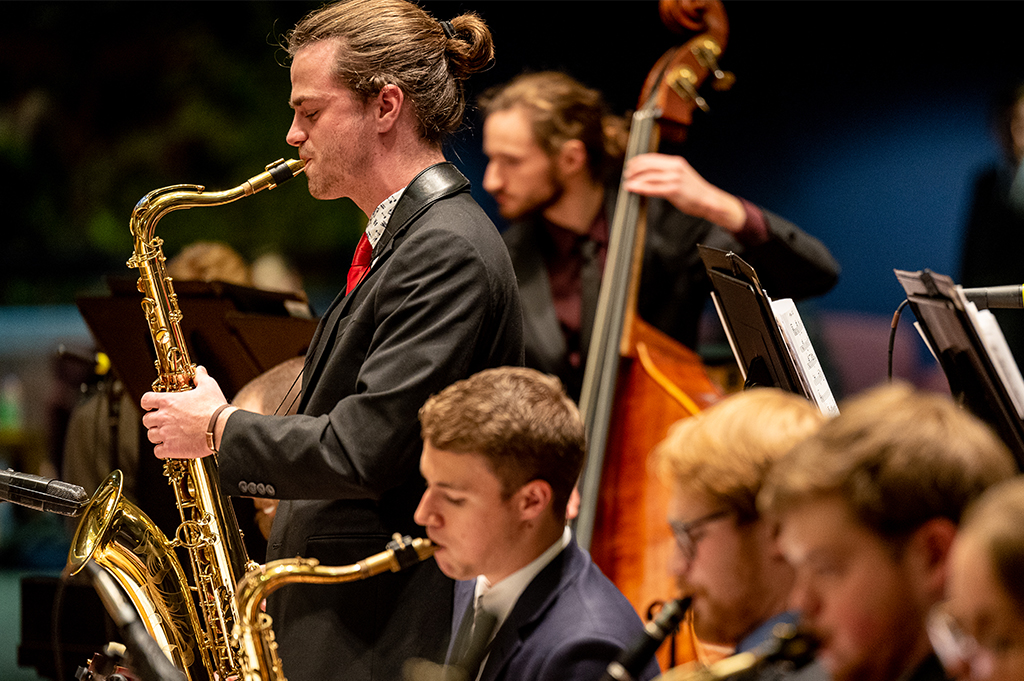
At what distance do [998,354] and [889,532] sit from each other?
0.96 meters

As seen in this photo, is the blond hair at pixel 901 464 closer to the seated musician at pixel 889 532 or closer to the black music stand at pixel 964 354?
the seated musician at pixel 889 532

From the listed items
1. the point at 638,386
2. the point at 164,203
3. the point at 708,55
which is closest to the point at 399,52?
the point at 164,203

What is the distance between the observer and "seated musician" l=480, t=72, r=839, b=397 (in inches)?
133

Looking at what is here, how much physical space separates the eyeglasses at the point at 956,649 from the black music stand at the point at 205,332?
73.2 inches

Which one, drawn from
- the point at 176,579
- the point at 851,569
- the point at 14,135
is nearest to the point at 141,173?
the point at 14,135

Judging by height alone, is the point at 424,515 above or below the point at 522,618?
above

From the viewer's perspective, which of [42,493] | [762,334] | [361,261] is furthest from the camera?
[361,261]

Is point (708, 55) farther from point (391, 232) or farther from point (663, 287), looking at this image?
point (391, 232)

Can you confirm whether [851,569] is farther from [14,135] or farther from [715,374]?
[14,135]

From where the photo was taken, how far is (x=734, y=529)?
1.25m

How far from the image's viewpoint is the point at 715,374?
3.92 metres

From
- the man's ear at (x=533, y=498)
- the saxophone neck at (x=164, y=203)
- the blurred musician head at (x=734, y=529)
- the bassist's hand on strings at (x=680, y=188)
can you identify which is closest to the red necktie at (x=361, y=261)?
the saxophone neck at (x=164, y=203)

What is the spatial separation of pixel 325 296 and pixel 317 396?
348 cm

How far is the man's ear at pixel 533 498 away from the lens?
58.4 inches
